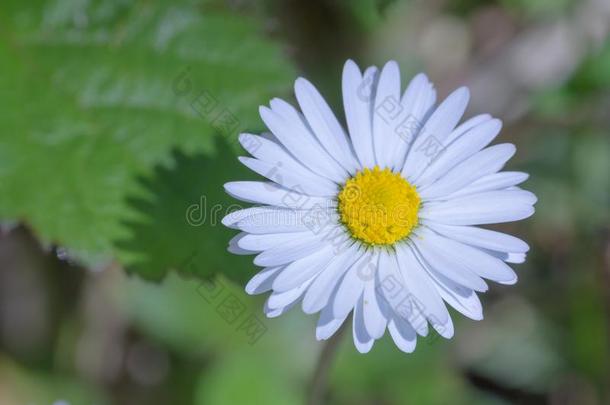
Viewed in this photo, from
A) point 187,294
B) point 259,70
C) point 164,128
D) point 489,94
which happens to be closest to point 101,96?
point 164,128

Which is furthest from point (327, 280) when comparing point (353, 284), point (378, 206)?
point (378, 206)

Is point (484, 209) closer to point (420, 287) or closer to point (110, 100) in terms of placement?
point (420, 287)

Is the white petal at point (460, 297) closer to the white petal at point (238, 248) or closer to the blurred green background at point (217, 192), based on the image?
the white petal at point (238, 248)

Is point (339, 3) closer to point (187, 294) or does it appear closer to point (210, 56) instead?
point (210, 56)

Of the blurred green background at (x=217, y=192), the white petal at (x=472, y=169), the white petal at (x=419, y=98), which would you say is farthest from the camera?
the blurred green background at (x=217, y=192)

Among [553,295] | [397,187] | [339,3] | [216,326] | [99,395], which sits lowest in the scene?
[99,395]

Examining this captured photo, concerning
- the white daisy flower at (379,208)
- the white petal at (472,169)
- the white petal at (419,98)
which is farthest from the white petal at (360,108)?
the white petal at (472,169)

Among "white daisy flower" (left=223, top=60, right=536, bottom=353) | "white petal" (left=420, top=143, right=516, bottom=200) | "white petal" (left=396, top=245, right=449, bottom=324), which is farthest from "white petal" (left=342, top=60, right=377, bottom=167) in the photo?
"white petal" (left=396, top=245, right=449, bottom=324)
